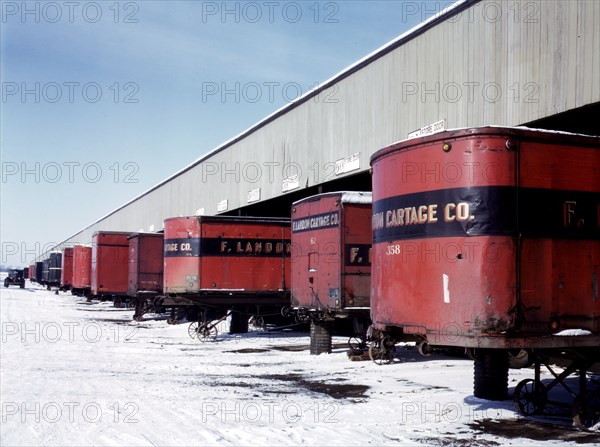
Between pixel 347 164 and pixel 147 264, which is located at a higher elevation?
pixel 347 164

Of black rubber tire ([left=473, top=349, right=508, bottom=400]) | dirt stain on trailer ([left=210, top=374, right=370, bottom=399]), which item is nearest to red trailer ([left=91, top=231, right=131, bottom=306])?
dirt stain on trailer ([left=210, top=374, right=370, bottom=399])

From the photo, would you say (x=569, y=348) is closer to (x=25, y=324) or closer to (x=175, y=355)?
(x=175, y=355)

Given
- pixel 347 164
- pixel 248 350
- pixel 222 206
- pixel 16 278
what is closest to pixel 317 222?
pixel 347 164

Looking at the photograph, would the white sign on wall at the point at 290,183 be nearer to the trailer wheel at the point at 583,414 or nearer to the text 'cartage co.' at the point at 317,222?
the text 'cartage co.' at the point at 317,222

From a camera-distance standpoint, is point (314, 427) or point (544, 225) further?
point (314, 427)

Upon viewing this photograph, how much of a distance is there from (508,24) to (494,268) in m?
7.31

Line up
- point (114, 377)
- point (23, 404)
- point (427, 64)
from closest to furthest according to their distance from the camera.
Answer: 1. point (23, 404)
2. point (114, 377)
3. point (427, 64)

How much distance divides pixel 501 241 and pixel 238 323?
1684 cm

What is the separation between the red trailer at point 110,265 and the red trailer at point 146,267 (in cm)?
505

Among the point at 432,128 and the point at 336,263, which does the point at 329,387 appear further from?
the point at 432,128

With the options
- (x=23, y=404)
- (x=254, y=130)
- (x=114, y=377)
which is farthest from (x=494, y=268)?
(x=254, y=130)

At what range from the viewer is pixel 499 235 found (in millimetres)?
7777

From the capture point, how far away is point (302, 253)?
691 inches

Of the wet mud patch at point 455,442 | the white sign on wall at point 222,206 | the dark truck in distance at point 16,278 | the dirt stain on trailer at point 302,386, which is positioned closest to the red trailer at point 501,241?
the wet mud patch at point 455,442
